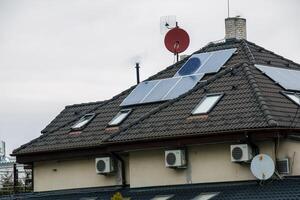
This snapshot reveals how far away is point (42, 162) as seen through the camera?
40344 mm

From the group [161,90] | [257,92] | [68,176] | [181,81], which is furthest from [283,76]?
[68,176]

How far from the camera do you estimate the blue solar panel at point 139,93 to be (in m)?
39.1

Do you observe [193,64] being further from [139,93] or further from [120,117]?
[120,117]

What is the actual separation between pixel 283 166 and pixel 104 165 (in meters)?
7.70

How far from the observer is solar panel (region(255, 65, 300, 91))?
35781 millimetres

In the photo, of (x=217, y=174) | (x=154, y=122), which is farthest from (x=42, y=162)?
(x=217, y=174)

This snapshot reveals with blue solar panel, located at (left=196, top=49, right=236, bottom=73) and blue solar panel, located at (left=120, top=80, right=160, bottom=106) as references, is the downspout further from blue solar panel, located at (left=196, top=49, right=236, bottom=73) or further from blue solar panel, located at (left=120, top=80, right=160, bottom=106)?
blue solar panel, located at (left=196, top=49, right=236, bottom=73)

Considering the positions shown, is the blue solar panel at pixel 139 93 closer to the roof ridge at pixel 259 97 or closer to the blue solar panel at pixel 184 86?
the blue solar panel at pixel 184 86

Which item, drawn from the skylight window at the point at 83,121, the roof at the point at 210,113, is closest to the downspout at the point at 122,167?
the roof at the point at 210,113

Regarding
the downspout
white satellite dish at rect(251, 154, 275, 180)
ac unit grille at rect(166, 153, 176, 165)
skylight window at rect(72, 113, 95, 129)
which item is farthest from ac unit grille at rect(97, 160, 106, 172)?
white satellite dish at rect(251, 154, 275, 180)

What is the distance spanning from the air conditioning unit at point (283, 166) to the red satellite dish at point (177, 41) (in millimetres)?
12089

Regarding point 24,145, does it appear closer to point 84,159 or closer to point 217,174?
point 84,159

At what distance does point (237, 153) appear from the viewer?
32188 millimetres

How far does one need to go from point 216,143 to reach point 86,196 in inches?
245
